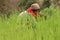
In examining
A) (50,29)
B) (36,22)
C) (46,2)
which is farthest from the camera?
(46,2)

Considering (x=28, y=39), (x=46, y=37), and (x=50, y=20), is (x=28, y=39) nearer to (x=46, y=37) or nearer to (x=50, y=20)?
(x=46, y=37)

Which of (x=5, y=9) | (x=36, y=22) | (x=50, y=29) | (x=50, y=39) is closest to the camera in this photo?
(x=50, y=39)

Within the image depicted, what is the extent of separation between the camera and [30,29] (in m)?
3.00

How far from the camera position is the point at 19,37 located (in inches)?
112

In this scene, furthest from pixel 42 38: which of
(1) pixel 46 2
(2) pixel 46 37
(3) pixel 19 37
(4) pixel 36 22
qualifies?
(1) pixel 46 2

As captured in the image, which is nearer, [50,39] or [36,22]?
[50,39]

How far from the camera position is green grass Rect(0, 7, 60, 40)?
2.85 meters

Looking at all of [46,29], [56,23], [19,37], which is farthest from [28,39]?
[56,23]

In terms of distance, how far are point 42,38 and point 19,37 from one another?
23 centimetres

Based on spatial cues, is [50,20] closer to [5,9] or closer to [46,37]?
[46,37]

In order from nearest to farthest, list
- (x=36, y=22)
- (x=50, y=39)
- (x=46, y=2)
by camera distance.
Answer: (x=50, y=39)
(x=36, y=22)
(x=46, y=2)

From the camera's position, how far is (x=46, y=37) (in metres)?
2.81

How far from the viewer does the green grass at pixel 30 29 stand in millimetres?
2846

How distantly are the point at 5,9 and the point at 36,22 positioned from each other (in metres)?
4.10
